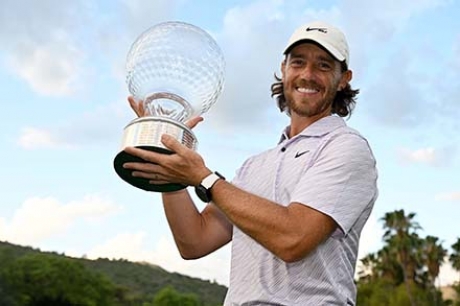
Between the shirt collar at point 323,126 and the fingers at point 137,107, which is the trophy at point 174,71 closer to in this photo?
the fingers at point 137,107

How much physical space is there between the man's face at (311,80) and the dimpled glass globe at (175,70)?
0.53 meters

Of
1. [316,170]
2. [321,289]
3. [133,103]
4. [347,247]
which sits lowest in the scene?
[321,289]

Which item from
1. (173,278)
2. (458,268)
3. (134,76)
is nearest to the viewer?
(134,76)

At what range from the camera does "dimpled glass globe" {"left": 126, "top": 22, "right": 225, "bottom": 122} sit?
4098mm

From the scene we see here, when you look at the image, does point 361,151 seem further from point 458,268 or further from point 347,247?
point 458,268

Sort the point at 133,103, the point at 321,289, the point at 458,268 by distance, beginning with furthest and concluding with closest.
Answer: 1. the point at 458,268
2. the point at 133,103
3. the point at 321,289

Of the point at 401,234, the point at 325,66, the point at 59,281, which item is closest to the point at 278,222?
the point at 325,66

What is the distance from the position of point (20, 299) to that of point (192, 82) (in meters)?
78.6

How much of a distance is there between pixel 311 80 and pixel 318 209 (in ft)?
2.35

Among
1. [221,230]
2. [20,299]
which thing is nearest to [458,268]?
[20,299]

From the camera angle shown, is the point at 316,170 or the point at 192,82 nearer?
the point at 316,170

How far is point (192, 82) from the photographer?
13.7 feet

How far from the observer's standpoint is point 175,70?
4.21 meters

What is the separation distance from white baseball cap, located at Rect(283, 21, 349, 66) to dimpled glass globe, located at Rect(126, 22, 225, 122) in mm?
543
